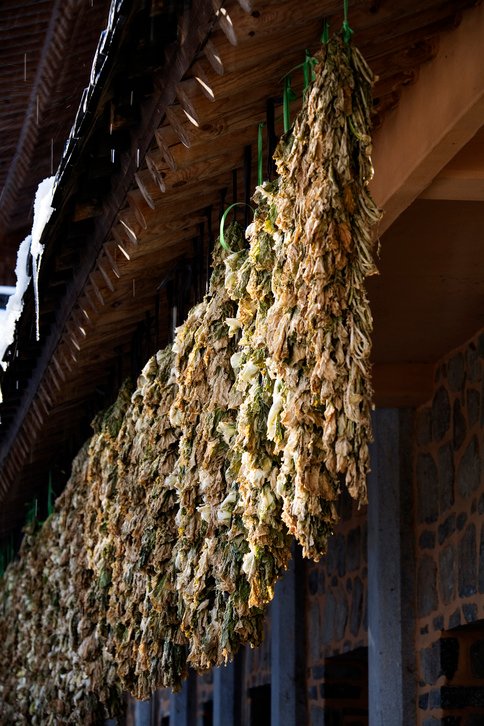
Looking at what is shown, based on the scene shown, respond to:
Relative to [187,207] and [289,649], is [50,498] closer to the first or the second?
[289,649]

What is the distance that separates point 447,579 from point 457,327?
121 cm

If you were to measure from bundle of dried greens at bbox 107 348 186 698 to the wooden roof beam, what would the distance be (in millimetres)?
1364

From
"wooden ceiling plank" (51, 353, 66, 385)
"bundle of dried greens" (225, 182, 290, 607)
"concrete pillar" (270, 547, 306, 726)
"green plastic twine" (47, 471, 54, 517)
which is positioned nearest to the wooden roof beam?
"bundle of dried greens" (225, 182, 290, 607)

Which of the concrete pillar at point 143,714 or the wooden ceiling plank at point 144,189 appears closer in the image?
the wooden ceiling plank at point 144,189

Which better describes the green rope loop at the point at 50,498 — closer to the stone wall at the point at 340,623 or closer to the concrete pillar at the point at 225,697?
the concrete pillar at the point at 225,697

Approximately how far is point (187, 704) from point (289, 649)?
8.90ft

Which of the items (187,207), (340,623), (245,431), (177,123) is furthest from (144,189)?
(340,623)

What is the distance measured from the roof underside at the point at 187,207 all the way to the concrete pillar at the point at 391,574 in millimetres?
244

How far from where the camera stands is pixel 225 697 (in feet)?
33.9

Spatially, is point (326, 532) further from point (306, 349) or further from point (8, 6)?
point (8, 6)

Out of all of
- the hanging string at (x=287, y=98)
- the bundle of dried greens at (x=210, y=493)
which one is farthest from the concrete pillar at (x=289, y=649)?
the hanging string at (x=287, y=98)

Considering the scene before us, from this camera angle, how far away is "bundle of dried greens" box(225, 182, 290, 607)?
4402 mm

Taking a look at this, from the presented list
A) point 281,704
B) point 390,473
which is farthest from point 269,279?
point 281,704

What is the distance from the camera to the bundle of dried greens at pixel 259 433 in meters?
4.40
